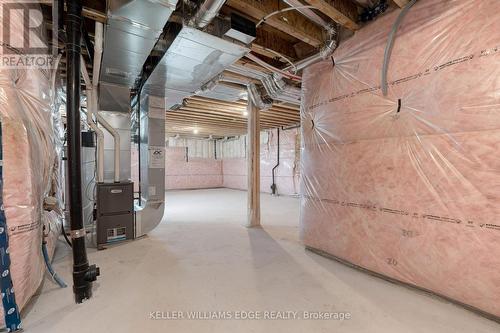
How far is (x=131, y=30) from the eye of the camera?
1.73m

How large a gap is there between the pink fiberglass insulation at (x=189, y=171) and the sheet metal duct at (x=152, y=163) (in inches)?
230

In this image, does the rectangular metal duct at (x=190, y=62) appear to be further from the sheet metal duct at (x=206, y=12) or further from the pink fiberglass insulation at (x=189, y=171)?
the pink fiberglass insulation at (x=189, y=171)

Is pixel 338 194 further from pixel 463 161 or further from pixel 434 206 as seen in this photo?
pixel 463 161

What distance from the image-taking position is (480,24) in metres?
1.48

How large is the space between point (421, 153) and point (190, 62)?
213 cm

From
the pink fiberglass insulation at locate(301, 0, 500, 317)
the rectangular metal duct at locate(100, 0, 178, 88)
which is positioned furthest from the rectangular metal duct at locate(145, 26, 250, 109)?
the pink fiberglass insulation at locate(301, 0, 500, 317)

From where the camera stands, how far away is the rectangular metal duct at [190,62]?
1.91 meters

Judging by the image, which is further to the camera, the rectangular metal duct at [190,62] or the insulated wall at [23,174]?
the rectangular metal duct at [190,62]

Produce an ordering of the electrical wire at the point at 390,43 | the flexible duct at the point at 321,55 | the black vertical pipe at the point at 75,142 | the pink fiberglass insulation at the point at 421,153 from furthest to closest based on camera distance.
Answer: the flexible duct at the point at 321,55 < the electrical wire at the point at 390,43 < the black vertical pipe at the point at 75,142 < the pink fiberglass insulation at the point at 421,153

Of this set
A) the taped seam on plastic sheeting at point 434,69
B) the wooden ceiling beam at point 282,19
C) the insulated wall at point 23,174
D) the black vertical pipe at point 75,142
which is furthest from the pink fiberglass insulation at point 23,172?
the taped seam on plastic sheeting at point 434,69

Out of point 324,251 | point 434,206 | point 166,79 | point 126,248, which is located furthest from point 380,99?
point 126,248

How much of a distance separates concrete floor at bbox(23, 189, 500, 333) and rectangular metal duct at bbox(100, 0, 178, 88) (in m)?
1.97

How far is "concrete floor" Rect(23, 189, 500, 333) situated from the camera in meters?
1.41

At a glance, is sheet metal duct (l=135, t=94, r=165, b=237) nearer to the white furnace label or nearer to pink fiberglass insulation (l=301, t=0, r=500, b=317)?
the white furnace label
